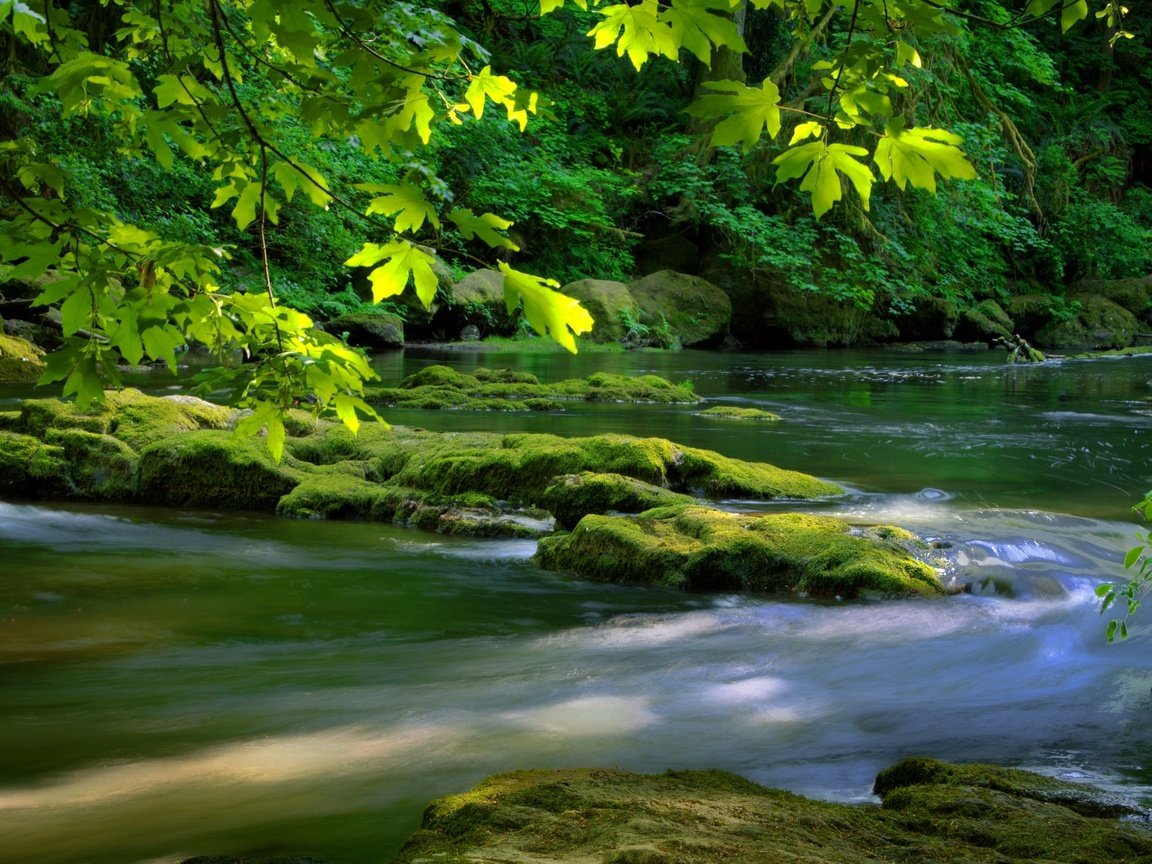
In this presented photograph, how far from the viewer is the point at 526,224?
2823 cm

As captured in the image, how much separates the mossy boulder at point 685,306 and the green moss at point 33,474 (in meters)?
17.9

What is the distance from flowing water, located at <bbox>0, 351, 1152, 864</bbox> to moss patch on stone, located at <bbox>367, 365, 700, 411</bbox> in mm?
5584

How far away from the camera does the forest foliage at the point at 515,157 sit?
2.62m

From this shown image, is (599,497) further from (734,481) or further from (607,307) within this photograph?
(607,307)

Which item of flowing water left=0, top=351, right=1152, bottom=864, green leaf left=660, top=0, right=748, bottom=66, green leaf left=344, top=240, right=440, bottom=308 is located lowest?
flowing water left=0, top=351, right=1152, bottom=864

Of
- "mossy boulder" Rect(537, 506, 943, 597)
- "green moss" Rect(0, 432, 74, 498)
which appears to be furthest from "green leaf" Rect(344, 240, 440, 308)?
"green moss" Rect(0, 432, 74, 498)

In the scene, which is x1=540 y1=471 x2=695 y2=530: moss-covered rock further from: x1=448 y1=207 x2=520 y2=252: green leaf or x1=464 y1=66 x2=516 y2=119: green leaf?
x1=448 y1=207 x2=520 y2=252: green leaf

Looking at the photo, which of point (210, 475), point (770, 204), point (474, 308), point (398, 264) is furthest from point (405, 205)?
point (770, 204)

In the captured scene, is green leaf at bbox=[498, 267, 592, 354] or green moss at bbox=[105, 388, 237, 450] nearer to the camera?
green leaf at bbox=[498, 267, 592, 354]

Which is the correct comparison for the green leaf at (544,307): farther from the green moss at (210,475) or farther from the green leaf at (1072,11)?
the green moss at (210,475)

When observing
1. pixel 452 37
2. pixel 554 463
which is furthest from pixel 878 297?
pixel 452 37

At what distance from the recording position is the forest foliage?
2623 millimetres

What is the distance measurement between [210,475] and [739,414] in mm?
6685

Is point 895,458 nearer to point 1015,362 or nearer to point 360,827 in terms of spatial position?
point 360,827
